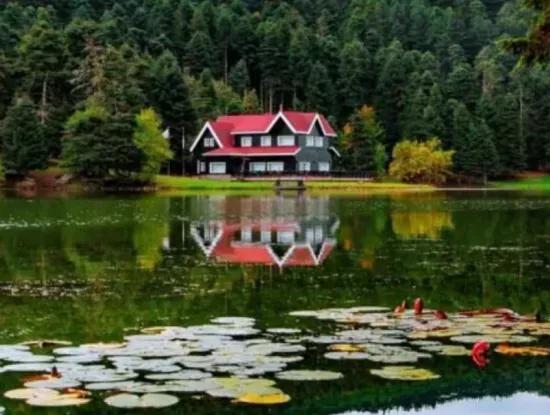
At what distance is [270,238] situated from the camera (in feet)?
105

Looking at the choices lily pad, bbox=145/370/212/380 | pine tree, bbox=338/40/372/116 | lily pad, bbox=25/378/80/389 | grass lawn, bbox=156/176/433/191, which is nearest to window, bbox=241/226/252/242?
lily pad, bbox=145/370/212/380

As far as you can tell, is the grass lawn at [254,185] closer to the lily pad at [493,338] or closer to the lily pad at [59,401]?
the lily pad at [493,338]

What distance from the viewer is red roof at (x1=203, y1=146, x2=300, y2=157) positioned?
3844 inches

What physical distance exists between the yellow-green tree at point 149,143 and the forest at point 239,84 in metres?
0.14

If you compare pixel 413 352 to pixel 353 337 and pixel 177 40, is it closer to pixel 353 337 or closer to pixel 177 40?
pixel 353 337

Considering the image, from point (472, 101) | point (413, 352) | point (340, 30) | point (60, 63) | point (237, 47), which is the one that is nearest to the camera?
point (413, 352)

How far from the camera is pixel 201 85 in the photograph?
109438 millimetres

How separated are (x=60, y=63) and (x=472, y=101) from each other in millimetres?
51191

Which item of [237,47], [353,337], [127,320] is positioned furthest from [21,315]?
[237,47]

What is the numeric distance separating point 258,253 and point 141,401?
17.2 metres

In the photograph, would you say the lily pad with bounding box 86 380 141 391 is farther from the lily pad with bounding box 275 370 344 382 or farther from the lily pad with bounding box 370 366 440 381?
the lily pad with bounding box 370 366 440 381

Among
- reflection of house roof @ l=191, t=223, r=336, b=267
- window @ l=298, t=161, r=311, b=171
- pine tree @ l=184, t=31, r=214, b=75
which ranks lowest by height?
reflection of house roof @ l=191, t=223, r=336, b=267

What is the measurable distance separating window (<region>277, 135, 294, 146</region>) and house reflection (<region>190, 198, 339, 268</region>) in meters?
51.7

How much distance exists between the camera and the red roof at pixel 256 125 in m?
A: 98.6
